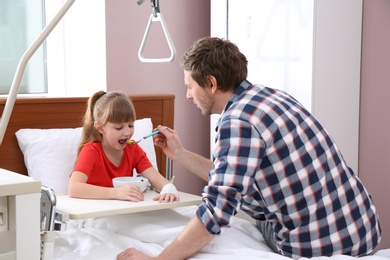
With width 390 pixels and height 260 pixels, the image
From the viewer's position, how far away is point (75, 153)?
95.8 inches

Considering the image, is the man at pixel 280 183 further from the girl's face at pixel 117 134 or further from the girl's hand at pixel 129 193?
the girl's face at pixel 117 134

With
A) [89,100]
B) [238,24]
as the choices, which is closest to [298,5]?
[238,24]

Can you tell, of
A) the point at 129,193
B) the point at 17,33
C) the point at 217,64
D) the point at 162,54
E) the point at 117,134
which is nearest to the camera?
the point at 217,64

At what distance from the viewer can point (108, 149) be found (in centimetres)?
234

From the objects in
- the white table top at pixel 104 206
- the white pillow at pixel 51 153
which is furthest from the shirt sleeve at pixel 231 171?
the white pillow at pixel 51 153

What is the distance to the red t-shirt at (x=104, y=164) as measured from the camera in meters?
2.24

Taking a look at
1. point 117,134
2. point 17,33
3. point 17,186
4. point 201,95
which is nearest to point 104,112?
point 117,134

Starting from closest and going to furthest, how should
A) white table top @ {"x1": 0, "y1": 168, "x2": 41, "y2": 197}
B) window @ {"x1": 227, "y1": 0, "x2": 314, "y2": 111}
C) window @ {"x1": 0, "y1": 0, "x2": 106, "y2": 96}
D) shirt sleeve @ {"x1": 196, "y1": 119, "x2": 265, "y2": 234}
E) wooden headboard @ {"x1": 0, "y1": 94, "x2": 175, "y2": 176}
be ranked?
white table top @ {"x1": 0, "y1": 168, "x2": 41, "y2": 197}, shirt sleeve @ {"x1": 196, "y1": 119, "x2": 265, "y2": 234}, wooden headboard @ {"x1": 0, "y1": 94, "x2": 175, "y2": 176}, window @ {"x1": 227, "y1": 0, "x2": 314, "y2": 111}, window @ {"x1": 0, "y1": 0, "x2": 106, "y2": 96}

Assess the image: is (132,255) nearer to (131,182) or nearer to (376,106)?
(131,182)

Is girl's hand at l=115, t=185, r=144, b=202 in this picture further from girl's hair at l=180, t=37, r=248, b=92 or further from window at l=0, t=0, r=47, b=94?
window at l=0, t=0, r=47, b=94

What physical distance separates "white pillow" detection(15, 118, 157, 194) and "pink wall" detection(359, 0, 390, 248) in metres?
1.37

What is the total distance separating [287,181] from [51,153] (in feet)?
A: 3.39

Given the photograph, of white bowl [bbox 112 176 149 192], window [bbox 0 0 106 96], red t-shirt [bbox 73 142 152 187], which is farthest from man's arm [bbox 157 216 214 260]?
window [bbox 0 0 106 96]

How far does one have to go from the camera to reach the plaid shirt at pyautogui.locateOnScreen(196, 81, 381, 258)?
168cm
